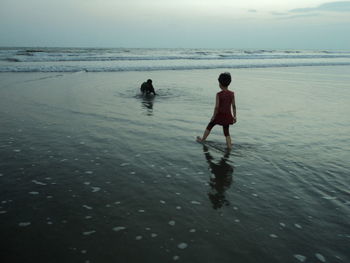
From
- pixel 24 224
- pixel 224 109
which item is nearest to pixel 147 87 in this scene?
pixel 224 109

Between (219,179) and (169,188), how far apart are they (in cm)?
97

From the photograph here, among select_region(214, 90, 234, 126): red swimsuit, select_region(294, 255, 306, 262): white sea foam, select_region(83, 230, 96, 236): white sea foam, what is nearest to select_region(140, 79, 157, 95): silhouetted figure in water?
select_region(214, 90, 234, 126): red swimsuit

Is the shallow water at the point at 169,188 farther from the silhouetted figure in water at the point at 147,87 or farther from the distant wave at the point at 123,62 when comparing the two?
the distant wave at the point at 123,62

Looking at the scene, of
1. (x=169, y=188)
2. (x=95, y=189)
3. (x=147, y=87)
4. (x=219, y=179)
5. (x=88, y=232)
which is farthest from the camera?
(x=147, y=87)

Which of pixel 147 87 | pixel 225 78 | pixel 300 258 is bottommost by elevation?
pixel 300 258

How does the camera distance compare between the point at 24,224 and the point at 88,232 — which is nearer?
the point at 88,232

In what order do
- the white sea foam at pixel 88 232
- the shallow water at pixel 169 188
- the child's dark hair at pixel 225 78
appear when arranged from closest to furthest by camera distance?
the shallow water at pixel 169 188, the white sea foam at pixel 88 232, the child's dark hair at pixel 225 78

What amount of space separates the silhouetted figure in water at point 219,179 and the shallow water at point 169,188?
0.02m

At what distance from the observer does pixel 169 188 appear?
5070 mm

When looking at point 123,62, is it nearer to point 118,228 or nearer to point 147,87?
point 147,87

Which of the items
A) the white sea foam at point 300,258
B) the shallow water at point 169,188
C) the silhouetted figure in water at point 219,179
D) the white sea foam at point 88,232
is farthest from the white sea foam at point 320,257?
the white sea foam at point 88,232

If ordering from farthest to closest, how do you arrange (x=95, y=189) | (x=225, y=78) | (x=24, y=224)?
(x=225, y=78) → (x=95, y=189) → (x=24, y=224)

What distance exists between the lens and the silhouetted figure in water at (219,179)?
15.4 feet

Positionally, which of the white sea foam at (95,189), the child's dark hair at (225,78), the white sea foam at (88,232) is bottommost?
the white sea foam at (88,232)
